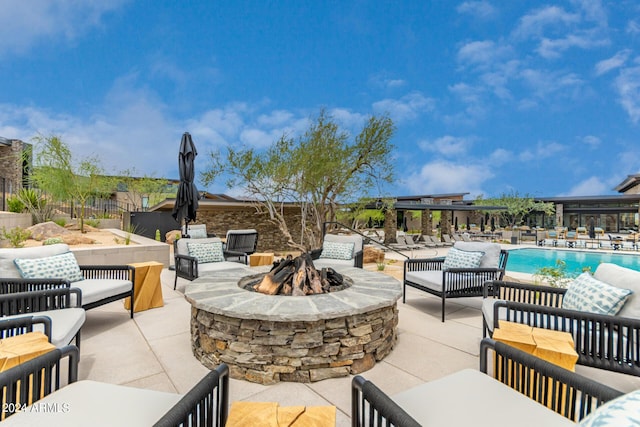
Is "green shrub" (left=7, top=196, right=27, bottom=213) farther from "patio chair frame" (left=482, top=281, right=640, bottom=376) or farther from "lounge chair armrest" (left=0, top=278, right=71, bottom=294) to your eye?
"patio chair frame" (left=482, top=281, right=640, bottom=376)

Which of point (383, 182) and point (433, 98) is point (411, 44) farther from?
point (383, 182)

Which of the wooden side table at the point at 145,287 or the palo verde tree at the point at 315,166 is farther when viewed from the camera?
the palo verde tree at the point at 315,166

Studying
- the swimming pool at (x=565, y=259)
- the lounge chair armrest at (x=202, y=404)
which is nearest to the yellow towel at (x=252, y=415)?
the lounge chair armrest at (x=202, y=404)

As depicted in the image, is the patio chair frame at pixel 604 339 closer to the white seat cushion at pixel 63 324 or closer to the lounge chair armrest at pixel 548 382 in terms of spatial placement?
the lounge chair armrest at pixel 548 382

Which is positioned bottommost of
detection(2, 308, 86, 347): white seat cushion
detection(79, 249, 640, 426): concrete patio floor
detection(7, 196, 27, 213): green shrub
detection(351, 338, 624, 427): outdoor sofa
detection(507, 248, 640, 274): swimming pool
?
detection(507, 248, 640, 274): swimming pool

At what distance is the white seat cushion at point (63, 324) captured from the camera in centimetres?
227

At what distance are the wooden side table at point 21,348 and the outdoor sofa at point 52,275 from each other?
4.38ft

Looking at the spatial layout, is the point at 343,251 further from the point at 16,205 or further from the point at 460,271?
the point at 16,205

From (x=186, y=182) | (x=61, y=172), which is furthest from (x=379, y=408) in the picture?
(x=61, y=172)

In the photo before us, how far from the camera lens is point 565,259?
13.1 metres

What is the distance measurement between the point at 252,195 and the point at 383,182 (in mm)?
4923

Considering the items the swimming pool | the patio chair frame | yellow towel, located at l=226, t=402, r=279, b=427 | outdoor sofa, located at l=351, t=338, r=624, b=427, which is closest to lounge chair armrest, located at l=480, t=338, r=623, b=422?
outdoor sofa, located at l=351, t=338, r=624, b=427

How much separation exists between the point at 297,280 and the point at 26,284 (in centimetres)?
272

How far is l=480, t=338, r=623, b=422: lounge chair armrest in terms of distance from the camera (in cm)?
133
